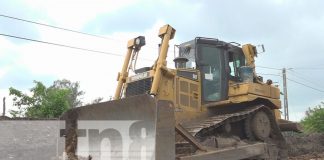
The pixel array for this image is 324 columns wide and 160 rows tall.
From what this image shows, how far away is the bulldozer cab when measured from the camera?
12.1 meters

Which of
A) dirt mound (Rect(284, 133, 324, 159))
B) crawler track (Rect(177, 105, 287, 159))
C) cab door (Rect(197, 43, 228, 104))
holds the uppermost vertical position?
cab door (Rect(197, 43, 228, 104))

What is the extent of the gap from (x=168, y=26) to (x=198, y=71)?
1.32 meters

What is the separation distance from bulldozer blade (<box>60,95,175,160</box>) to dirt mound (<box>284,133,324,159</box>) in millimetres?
9050

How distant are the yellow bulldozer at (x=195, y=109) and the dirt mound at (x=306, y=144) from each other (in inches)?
157

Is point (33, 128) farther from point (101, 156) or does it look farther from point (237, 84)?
point (101, 156)

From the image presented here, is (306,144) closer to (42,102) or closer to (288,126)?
(288,126)

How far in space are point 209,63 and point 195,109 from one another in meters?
1.24

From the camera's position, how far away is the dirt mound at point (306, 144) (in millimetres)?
16866

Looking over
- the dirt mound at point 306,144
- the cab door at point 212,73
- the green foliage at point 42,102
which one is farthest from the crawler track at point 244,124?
the green foliage at point 42,102

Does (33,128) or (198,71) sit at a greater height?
(198,71)

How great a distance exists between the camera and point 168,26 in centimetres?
1161

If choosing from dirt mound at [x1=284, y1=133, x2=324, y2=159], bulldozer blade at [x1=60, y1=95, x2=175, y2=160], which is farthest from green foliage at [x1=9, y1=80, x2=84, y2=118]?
bulldozer blade at [x1=60, y1=95, x2=175, y2=160]

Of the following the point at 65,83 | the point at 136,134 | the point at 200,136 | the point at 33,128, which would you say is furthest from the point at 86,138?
the point at 65,83

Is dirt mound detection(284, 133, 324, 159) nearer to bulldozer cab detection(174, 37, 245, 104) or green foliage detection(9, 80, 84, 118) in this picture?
bulldozer cab detection(174, 37, 245, 104)
